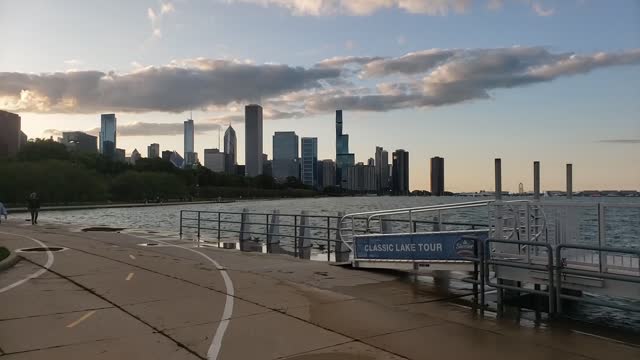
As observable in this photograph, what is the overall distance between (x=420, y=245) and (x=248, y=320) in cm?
475

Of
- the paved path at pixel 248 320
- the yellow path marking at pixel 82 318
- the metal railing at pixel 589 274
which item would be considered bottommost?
the paved path at pixel 248 320

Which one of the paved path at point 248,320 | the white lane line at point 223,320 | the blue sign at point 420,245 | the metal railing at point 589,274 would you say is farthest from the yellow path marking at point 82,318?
the metal railing at point 589,274

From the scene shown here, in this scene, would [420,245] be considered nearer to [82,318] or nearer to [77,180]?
[82,318]

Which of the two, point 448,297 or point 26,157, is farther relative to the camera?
point 26,157

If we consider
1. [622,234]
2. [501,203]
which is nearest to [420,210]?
[501,203]

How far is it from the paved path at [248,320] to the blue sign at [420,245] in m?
0.63

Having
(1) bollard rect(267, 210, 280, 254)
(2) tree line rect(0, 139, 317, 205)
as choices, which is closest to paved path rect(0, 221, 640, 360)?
(1) bollard rect(267, 210, 280, 254)

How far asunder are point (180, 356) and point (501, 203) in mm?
6529

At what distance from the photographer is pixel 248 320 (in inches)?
339

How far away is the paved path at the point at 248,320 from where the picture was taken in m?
6.98

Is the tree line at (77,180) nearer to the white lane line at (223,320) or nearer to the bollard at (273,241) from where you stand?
the bollard at (273,241)

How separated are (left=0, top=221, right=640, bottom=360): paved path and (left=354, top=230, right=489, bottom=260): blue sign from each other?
0.63 metres

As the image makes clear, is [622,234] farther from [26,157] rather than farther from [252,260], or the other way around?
[26,157]

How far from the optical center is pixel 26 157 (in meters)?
148
